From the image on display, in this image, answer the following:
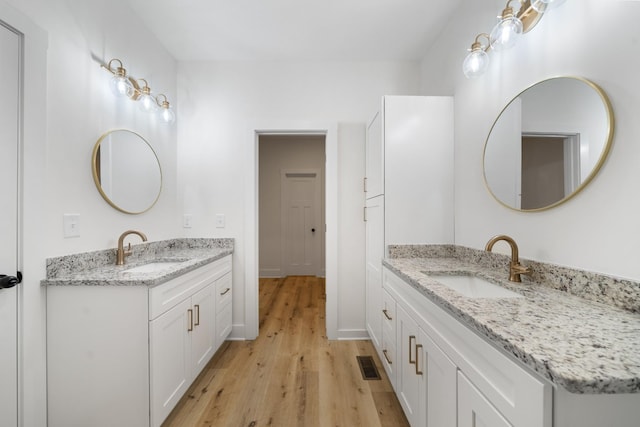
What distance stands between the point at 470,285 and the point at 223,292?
1896mm

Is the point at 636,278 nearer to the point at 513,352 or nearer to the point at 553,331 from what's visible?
the point at 553,331

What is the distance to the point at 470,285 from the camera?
4.80ft

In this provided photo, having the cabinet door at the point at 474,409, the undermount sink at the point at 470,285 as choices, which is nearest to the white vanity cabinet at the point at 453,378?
the cabinet door at the point at 474,409

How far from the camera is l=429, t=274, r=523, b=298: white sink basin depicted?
1.31m

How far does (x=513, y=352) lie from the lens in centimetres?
64

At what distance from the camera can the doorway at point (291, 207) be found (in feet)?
16.3

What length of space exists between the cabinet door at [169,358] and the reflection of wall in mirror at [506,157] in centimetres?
196

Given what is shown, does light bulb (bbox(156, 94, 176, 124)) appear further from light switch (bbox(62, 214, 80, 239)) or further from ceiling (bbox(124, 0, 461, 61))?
light switch (bbox(62, 214, 80, 239))

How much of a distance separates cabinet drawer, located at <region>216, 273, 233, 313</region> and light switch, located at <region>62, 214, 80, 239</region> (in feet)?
3.27

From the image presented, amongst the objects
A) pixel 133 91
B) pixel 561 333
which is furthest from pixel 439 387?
pixel 133 91

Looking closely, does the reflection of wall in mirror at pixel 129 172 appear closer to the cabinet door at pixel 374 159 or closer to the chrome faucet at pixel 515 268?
the cabinet door at pixel 374 159

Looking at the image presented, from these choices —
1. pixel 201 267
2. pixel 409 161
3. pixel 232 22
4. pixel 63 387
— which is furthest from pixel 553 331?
pixel 232 22

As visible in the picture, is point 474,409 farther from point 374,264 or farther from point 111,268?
point 111,268

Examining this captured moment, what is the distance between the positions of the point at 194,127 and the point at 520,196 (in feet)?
8.71
